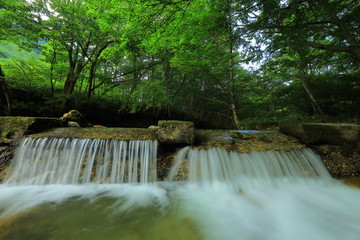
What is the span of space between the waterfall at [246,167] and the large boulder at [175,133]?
0.28 meters

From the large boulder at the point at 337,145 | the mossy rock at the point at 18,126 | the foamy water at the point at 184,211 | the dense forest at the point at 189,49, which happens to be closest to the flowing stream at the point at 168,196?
the foamy water at the point at 184,211

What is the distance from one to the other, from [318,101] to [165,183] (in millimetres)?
8958

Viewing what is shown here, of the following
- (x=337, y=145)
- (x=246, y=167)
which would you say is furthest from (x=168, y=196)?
(x=337, y=145)

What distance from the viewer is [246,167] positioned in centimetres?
339

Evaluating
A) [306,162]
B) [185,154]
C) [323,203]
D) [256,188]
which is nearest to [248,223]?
[256,188]

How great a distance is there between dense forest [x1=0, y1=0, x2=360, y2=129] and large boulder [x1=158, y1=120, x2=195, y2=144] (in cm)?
241

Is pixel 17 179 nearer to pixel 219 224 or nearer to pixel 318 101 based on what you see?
pixel 219 224

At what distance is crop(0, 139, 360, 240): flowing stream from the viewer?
164 cm

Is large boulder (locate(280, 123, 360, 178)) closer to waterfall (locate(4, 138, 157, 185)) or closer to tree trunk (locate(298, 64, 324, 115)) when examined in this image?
tree trunk (locate(298, 64, 324, 115))

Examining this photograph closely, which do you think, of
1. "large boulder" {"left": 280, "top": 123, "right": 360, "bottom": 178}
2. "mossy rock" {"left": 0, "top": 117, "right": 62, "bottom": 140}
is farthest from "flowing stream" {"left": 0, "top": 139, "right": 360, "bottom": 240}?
"mossy rock" {"left": 0, "top": 117, "right": 62, "bottom": 140}

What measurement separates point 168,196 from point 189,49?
19.8 feet

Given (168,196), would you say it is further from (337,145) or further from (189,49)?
(189,49)

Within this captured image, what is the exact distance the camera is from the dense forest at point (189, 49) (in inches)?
147

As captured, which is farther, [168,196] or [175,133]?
[175,133]
